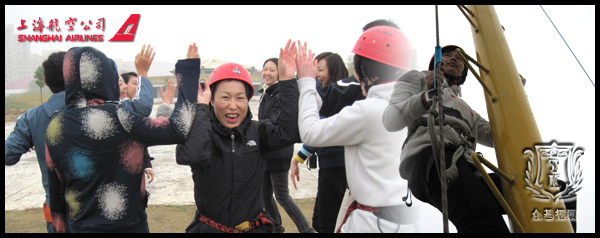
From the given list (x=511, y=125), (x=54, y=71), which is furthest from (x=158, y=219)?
(x=511, y=125)

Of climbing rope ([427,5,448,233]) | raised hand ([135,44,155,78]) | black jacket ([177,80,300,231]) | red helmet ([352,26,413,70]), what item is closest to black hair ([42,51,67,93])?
raised hand ([135,44,155,78])

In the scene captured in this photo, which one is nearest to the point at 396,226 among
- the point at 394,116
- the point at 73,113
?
the point at 394,116

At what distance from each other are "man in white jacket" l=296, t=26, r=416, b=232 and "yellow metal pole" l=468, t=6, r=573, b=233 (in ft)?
1.97

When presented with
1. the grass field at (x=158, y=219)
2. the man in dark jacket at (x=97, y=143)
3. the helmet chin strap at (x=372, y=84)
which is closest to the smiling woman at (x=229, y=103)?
the man in dark jacket at (x=97, y=143)

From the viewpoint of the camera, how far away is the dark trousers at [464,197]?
1.34 meters

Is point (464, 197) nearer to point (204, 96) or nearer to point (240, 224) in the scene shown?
point (240, 224)

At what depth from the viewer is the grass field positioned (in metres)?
4.50

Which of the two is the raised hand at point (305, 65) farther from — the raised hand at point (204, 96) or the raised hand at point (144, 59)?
the raised hand at point (144, 59)

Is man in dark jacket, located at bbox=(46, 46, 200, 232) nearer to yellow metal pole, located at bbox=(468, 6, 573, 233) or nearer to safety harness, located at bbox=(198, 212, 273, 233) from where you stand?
safety harness, located at bbox=(198, 212, 273, 233)

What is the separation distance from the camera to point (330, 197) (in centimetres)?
307

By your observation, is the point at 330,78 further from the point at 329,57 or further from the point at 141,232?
the point at 141,232

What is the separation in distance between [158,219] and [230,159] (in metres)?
3.27

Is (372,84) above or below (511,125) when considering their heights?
above

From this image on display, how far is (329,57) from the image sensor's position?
3.89m
